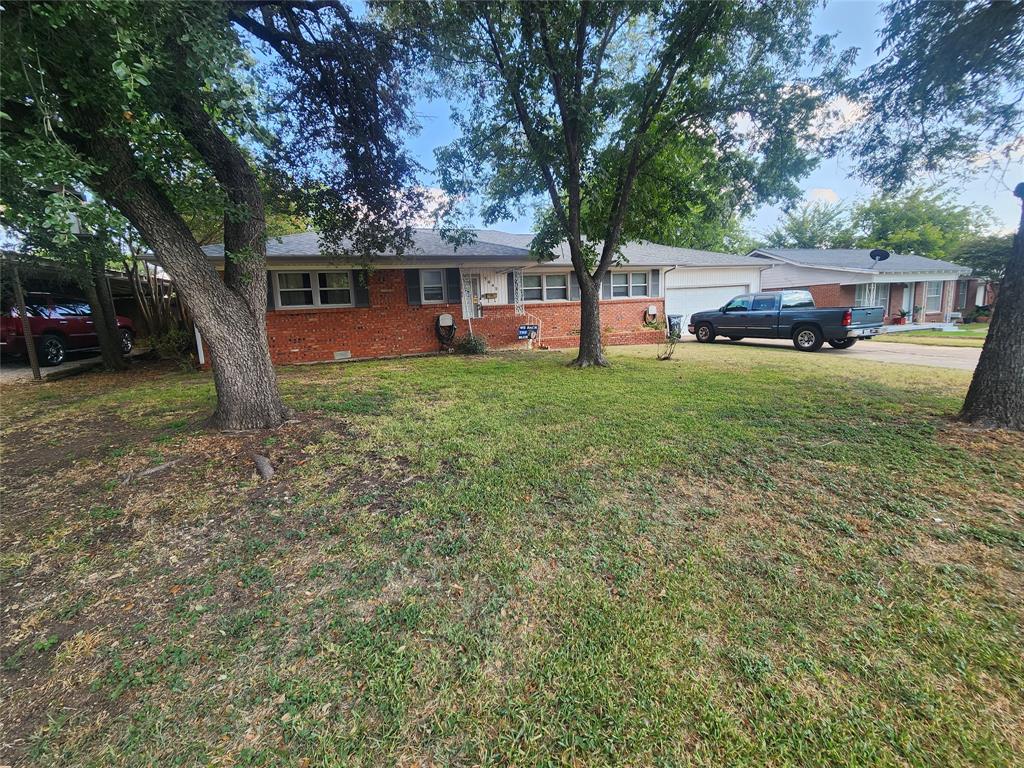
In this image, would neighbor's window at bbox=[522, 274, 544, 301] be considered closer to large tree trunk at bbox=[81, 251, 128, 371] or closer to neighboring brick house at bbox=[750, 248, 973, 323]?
large tree trunk at bbox=[81, 251, 128, 371]

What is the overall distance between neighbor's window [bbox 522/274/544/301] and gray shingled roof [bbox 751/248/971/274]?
1436cm

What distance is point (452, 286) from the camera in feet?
40.7

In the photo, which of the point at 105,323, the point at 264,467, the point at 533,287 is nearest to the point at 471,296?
the point at 533,287

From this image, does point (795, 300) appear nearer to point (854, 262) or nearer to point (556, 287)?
point (556, 287)

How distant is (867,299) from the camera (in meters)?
20.4

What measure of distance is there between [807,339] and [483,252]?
379 inches

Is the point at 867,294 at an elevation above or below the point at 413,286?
below

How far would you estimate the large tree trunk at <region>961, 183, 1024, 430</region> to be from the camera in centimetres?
414

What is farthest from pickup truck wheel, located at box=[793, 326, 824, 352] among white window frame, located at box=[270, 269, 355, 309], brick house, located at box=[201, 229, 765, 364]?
white window frame, located at box=[270, 269, 355, 309]

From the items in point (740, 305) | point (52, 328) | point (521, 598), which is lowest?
point (521, 598)

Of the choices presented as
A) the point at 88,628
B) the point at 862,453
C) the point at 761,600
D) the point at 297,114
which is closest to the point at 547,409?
the point at 862,453

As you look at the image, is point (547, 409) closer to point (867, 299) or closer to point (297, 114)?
point (297, 114)

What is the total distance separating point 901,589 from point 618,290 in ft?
44.2

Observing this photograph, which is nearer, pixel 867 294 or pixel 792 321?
pixel 792 321
